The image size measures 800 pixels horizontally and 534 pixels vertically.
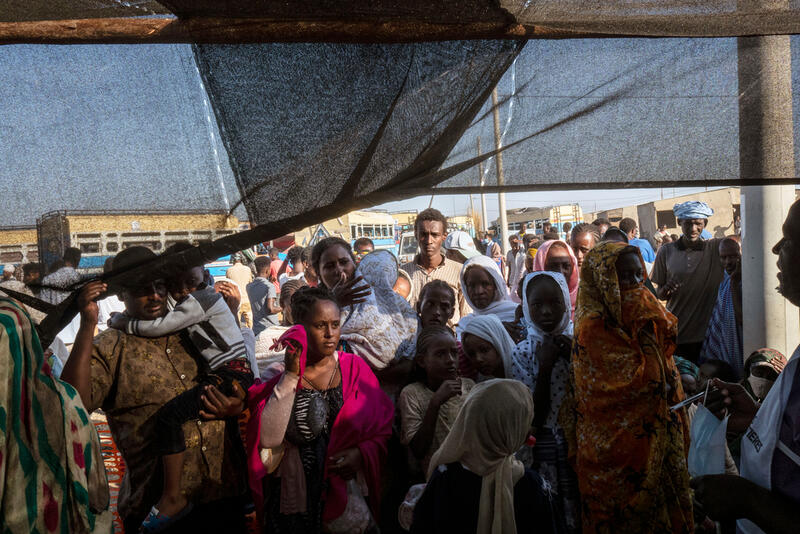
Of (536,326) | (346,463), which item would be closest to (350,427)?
(346,463)

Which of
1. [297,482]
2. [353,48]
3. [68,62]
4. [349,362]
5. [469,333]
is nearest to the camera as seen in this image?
[68,62]

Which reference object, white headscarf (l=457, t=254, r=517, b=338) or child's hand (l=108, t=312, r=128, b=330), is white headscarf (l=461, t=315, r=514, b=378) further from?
child's hand (l=108, t=312, r=128, b=330)

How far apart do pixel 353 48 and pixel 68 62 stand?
78cm

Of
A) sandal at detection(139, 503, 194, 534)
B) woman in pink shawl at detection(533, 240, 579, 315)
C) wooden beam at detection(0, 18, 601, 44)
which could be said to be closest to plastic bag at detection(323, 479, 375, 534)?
sandal at detection(139, 503, 194, 534)

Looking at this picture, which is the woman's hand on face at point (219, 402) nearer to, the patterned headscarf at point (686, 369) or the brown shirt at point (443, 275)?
the brown shirt at point (443, 275)

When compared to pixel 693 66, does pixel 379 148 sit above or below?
below

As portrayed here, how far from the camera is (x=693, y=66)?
1.66 metres

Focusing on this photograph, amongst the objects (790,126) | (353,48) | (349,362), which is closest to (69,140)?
(353,48)

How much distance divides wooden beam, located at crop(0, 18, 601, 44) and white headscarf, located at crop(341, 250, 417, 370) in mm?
1805

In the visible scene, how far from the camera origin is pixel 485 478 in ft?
7.16

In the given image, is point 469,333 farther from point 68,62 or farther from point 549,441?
point 68,62

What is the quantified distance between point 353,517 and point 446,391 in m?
0.73

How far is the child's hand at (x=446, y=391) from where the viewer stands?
267 centimetres

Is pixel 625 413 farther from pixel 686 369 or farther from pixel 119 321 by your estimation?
pixel 119 321
